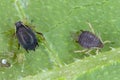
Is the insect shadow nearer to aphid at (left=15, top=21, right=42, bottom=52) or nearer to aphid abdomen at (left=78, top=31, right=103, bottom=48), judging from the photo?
aphid abdomen at (left=78, top=31, right=103, bottom=48)

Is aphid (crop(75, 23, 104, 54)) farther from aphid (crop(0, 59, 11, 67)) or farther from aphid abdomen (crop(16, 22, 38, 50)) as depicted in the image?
aphid (crop(0, 59, 11, 67))

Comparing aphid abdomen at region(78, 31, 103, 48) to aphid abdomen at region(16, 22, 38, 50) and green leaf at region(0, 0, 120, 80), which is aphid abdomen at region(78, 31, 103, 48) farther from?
aphid abdomen at region(16, 22, 38, 50)

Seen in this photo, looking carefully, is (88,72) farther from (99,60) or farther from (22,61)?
(22,61)

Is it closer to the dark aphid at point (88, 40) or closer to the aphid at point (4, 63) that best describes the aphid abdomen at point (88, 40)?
the dark aphid at point (88, 40)

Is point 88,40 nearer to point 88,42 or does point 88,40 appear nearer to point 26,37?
point 88,42

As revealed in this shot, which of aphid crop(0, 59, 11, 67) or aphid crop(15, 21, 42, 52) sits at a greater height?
aphid crop(15, 21, 42, 52)

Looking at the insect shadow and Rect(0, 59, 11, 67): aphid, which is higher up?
the insect shadow

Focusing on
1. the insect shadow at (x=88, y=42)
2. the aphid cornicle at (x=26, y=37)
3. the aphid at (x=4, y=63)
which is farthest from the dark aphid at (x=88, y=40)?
the aphid at (x=4, y=63)

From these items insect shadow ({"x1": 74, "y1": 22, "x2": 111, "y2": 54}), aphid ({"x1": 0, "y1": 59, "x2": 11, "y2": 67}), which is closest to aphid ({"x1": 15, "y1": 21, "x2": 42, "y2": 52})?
aphid ({"x1": 0, "y1": 59, "x2": 11, "y2": 67})
